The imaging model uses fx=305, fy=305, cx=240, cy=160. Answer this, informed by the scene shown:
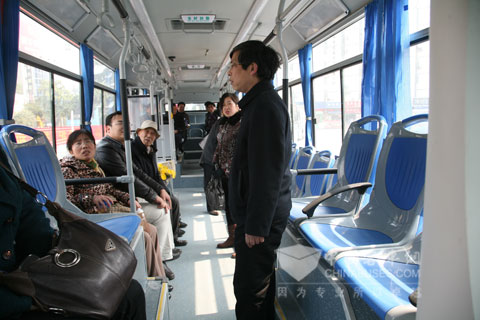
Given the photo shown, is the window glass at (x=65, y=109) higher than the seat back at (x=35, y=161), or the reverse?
the window glass at (x=65, y=109)

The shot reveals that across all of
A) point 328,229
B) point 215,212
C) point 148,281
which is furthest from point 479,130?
point 215,212

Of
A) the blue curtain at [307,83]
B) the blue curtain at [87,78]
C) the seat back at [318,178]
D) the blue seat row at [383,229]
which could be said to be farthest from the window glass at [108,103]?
the blue seat row at [383,229]

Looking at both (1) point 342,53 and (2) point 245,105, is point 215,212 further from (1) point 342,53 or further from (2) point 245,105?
(2) point 245,105

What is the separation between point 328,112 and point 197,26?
2.56 metres

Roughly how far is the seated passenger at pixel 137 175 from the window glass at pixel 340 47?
302 centimetres

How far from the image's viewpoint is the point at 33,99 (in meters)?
3.78

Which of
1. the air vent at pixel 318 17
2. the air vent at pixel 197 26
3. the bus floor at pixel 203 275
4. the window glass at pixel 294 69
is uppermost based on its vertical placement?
the air vent at pixel 197 26

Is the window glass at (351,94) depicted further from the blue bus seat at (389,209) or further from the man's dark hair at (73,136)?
the man's dark hair at (73,136)

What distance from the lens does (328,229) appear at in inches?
76.6

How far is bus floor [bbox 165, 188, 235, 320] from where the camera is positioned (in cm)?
225

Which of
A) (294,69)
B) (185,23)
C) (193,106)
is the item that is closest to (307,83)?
(294,69)

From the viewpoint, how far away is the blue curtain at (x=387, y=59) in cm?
300

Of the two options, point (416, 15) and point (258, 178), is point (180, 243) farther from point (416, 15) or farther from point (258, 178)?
point (416, 15)

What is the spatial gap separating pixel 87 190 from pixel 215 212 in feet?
8.28
